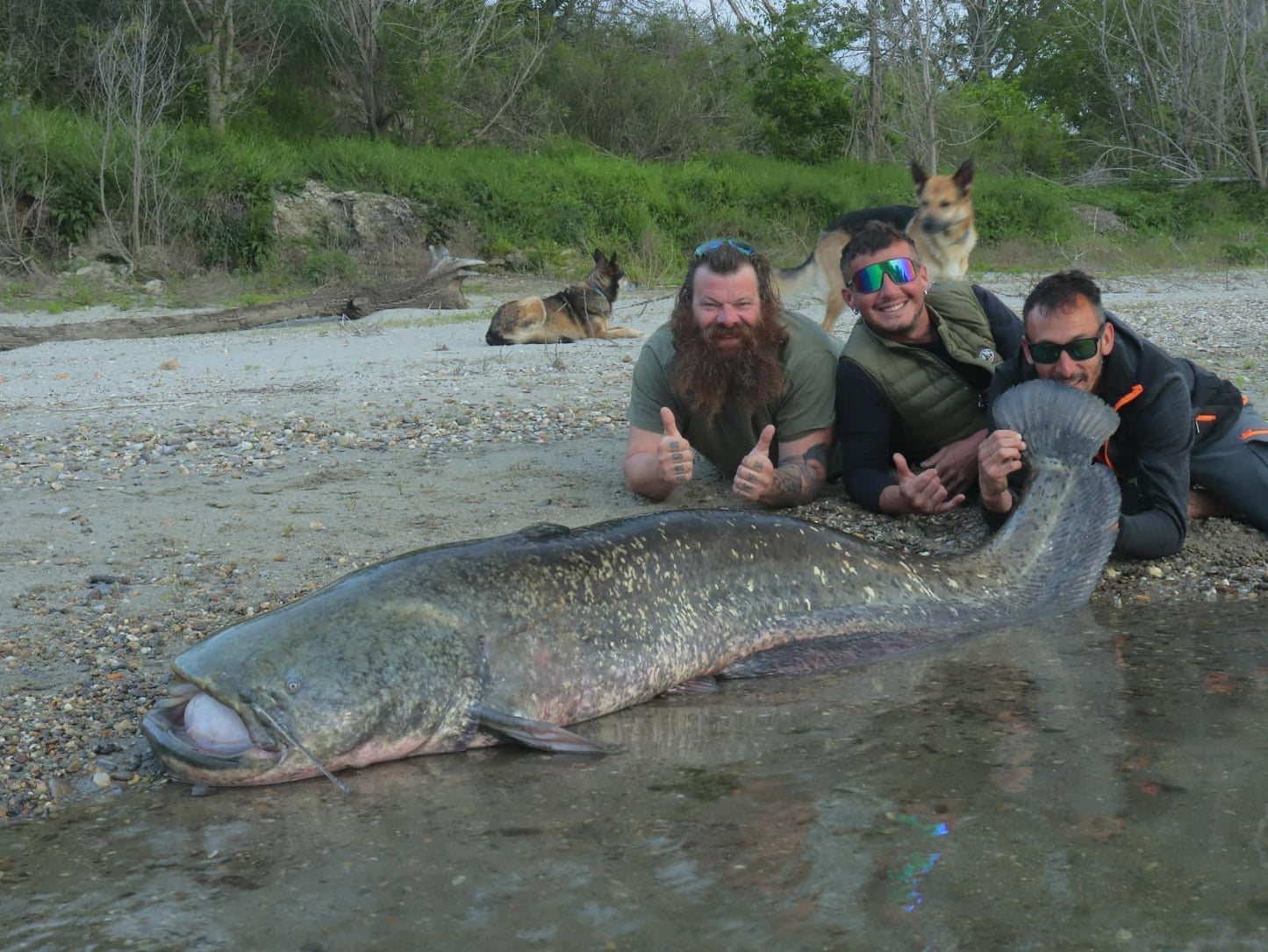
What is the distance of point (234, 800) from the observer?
3082mm

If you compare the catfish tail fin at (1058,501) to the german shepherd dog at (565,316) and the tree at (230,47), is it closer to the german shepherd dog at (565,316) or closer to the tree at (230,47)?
the german shepherd dog at (565,316)

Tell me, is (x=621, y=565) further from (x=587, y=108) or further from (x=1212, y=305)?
(x=587, y=108)

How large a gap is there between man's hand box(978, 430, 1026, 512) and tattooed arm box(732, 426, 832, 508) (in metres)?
0.78

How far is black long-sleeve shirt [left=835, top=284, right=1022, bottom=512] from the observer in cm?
523

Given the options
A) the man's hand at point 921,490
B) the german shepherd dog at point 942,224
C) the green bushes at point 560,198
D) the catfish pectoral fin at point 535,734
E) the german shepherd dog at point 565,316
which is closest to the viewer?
the catfish pectoral fin at point 535,734

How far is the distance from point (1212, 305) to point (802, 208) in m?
11.8

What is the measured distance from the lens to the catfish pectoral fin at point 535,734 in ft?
10.8

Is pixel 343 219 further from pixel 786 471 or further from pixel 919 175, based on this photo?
pixel 786 471

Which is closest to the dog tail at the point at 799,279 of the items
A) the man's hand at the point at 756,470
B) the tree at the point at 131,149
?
the man's hand at the point at 756,470

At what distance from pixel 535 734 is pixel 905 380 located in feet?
8.46

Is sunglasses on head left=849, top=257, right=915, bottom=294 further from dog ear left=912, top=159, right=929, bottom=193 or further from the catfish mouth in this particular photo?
dog ear left=912, top=159, right=929, bottom=193

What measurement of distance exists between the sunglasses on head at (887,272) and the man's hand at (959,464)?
72 centimetres

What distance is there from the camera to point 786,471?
5215 millimetres

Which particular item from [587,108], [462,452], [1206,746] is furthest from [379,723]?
[587,108]
